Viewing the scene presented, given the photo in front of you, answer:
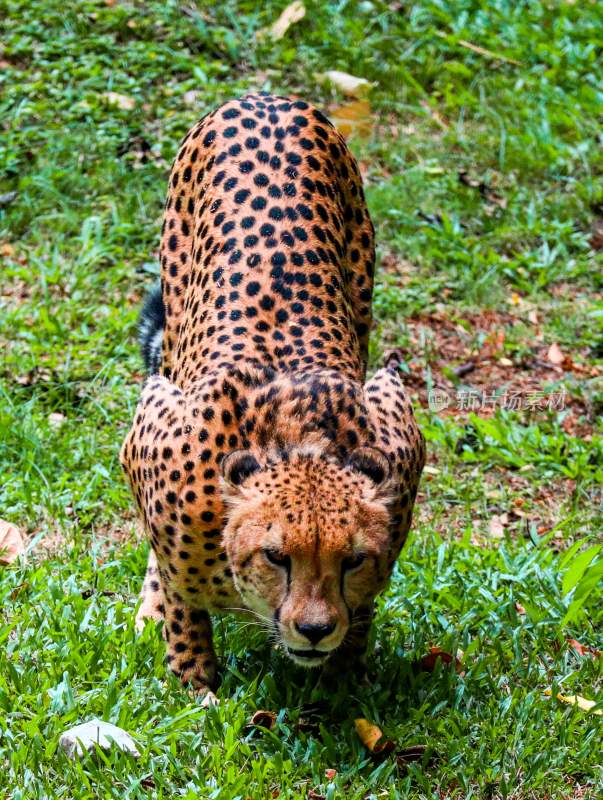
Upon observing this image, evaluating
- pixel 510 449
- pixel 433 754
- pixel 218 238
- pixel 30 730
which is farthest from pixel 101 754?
pixel 510 449

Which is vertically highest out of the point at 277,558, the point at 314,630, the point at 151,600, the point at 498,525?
the point at 277,558

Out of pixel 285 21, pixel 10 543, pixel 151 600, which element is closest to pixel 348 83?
pixel 285 21

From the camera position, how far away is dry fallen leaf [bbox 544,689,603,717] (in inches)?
182

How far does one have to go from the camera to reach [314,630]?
3.86 metres

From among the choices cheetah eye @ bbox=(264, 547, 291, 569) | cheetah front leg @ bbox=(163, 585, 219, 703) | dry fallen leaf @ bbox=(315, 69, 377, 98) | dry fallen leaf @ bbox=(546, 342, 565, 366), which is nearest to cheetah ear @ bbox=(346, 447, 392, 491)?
cheetah eye @ bbox=(264, 547, 291, 569)

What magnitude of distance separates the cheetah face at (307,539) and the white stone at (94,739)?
64cm

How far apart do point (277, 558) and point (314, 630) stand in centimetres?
26

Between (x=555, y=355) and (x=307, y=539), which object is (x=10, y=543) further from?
(x=555, y=355)

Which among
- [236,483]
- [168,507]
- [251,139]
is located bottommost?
[168,507]

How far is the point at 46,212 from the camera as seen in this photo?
8031mm

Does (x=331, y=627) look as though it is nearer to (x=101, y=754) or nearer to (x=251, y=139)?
(x=101, y=754)

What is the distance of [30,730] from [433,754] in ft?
4.76

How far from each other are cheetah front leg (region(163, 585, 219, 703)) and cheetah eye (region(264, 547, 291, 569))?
78 cm

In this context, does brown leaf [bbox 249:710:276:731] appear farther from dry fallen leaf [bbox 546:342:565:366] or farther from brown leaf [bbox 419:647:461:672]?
dry fallen leaf [bbox 546:342:565:366]
